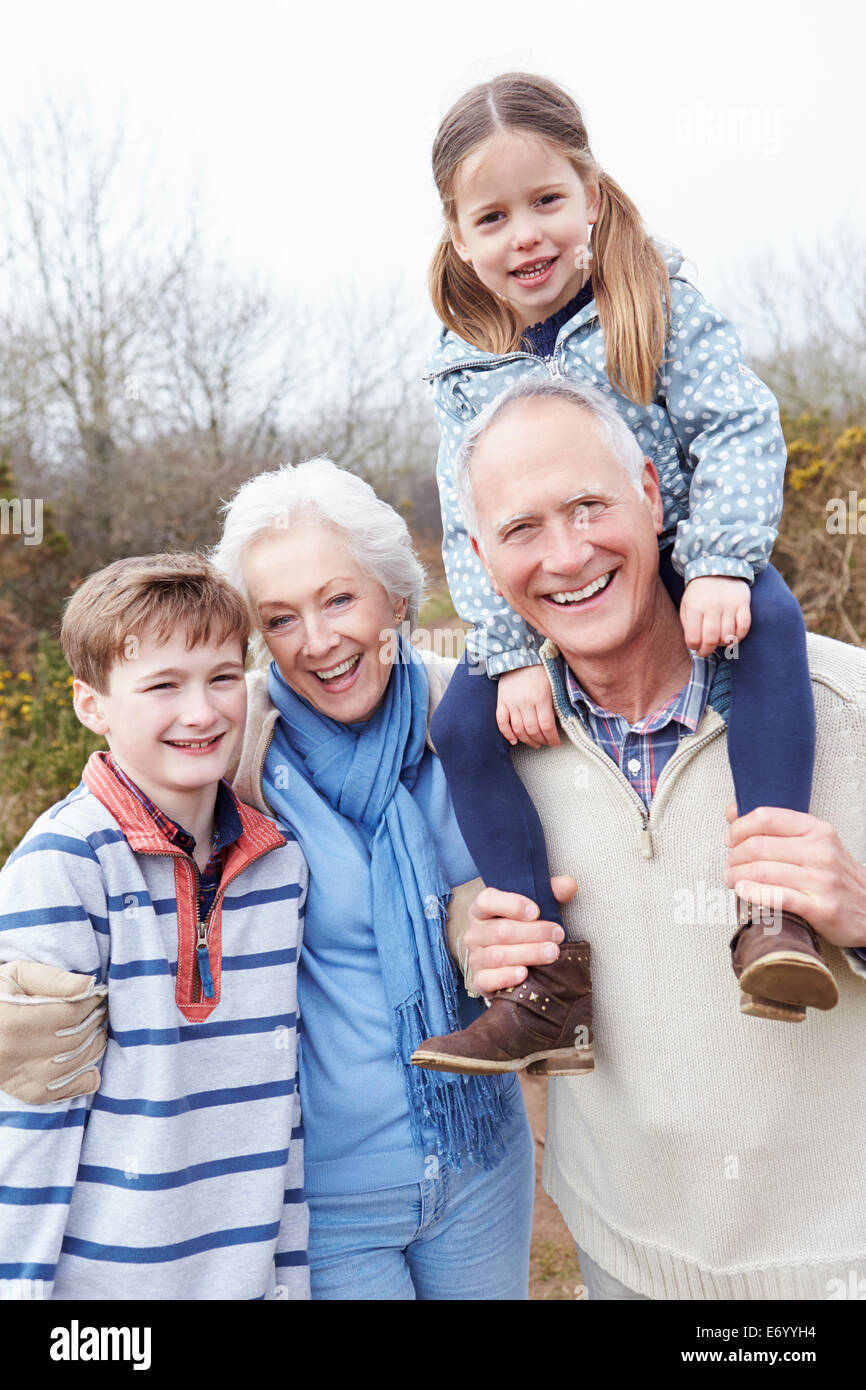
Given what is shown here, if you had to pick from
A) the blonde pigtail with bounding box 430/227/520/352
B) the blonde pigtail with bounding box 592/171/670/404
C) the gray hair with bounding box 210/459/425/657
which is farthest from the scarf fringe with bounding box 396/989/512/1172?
the blonde pigtail with bounding box 430/227/520/352

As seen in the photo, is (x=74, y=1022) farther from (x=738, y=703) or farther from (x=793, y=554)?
(x=793, y=554)

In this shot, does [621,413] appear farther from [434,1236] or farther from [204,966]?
[434,1236]

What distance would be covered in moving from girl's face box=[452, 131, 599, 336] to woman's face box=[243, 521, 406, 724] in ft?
2.23

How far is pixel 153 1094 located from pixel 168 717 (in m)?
→ 0.66

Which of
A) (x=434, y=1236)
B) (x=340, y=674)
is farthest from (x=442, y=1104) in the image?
(x=340, y=674)

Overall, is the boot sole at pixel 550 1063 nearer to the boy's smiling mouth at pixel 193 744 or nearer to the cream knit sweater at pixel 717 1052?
the cream knit sweater at pixel 717 1052

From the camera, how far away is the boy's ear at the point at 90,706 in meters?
2.03

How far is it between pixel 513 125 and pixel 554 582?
1.09 meters

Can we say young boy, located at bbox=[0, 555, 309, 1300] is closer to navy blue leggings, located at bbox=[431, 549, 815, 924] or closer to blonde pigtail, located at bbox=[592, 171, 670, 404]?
navy blue leggings, located at bbox=[431, 549, 815, 924]

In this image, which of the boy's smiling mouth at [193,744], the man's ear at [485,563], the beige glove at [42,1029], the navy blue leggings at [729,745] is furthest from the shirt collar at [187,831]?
the man's ear at [485,563]

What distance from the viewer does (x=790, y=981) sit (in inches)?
61.6

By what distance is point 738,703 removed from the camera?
5.89ft
